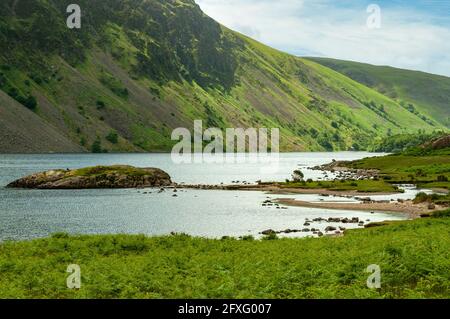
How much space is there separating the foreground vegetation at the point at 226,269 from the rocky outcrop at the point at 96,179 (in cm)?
9787

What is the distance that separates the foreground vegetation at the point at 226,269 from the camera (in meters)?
29.9

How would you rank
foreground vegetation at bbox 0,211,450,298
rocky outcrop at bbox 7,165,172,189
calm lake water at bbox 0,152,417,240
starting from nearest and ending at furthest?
foreground vegetation at bbox 0,211,450,298, calm lake water at bbox 0,152,417,240, rocky outcrop at bbox 7,165,172,189

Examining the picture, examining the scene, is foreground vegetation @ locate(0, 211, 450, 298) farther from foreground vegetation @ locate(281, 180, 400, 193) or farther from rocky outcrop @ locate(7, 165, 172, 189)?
rocky outcrop @ locate(7, 165, 172, 189)

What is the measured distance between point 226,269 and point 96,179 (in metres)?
119

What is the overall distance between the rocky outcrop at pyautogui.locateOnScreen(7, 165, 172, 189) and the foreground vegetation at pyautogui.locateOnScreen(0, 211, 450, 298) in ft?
321

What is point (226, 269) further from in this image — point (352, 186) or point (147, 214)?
point (352, 186)

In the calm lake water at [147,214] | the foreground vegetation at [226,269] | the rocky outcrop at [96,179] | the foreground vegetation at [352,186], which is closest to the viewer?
the foreground vegetation at [226,269]

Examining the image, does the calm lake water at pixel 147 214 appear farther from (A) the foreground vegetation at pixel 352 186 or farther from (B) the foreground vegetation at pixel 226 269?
(B) the foreground vegetation at pixel 226 269

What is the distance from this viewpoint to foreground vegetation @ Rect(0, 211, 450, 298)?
2992cm

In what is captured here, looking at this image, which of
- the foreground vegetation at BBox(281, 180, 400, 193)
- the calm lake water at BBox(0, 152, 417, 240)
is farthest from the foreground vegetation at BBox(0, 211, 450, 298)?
the foreground vegetation at BBox(281, 180, 400, 193)

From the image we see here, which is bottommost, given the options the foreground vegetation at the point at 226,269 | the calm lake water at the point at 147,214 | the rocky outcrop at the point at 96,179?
the calm lake water at the point at 147,214

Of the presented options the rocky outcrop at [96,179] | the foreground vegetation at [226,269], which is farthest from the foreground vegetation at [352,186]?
the foreground vegetation at [226,269]
